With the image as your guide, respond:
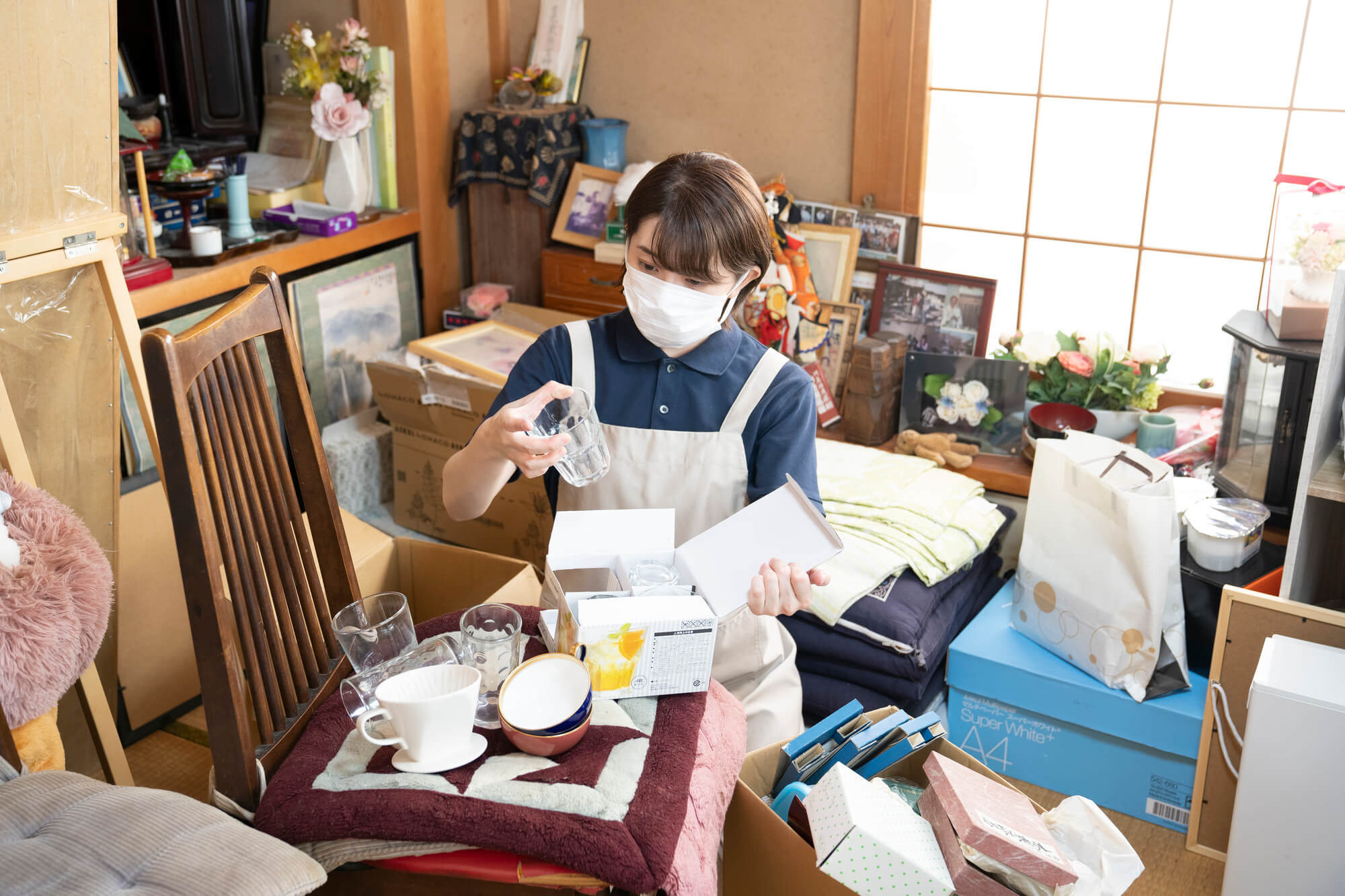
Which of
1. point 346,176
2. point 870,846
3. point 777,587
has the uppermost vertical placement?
point 346,176

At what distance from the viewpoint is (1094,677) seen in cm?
208

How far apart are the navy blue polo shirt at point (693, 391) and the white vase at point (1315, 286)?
111 centimetres

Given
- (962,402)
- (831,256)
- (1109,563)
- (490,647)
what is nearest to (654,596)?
(490,647)

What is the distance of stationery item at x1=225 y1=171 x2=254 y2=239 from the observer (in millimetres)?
2643

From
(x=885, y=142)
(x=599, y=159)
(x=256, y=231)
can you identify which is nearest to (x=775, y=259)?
(x=885, y=142)

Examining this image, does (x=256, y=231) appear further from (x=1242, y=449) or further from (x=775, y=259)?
(x=1242, y=449)

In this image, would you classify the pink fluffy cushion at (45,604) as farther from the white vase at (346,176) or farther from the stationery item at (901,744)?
the white vase at (346,176)

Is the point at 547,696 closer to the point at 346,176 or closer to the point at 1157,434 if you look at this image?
the point at 1157,434

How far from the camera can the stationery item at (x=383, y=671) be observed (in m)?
1.17

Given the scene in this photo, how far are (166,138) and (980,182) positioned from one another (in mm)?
2190

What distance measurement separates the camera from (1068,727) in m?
2.12

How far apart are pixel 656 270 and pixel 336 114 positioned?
Result: 5.79ft

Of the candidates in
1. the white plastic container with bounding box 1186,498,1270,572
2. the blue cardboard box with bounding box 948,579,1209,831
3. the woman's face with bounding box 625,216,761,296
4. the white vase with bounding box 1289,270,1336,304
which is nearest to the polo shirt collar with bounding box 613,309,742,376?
the woman's face with bounding box 625,216,761,296

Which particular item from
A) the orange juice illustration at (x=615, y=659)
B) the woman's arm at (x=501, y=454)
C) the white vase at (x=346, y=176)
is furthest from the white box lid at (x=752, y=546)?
the white vase at (x=346, y=176)
